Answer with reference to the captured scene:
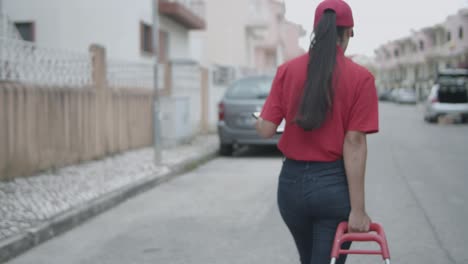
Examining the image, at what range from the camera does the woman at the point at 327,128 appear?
2.38 m

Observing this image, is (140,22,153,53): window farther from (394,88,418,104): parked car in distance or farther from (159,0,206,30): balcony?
(394,88,418,104): parked car in distance

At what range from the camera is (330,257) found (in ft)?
8.09

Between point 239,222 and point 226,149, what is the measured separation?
622 cm

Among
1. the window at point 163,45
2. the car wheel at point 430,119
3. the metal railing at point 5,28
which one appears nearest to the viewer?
the metal railing at point 5,28

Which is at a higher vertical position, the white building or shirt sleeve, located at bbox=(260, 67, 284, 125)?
the white building

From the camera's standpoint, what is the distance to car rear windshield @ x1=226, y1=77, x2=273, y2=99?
11875 millimetres

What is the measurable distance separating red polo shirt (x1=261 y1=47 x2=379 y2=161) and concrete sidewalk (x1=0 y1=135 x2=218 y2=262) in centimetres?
A: 330

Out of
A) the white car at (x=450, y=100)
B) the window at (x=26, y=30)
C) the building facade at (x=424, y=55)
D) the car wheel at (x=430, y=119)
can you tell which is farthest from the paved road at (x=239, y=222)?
the building facade at (x=424, y=55)

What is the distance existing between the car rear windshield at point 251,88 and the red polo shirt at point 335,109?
928 cm

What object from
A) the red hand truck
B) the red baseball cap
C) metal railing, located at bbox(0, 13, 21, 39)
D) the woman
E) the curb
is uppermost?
metal railing, located at bbox(0, 13, 21, 39)

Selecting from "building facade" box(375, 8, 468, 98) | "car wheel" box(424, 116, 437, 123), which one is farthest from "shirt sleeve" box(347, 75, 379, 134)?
"building facade" box(375, 8, 468, 98)

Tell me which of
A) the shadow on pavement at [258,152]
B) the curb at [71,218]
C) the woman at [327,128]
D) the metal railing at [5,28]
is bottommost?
the shadow on pavement at [258,152]

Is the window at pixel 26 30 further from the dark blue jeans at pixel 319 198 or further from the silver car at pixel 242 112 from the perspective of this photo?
the dark blue jeans at pixel 319 198

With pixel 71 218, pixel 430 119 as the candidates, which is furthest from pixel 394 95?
pixel 71 218
